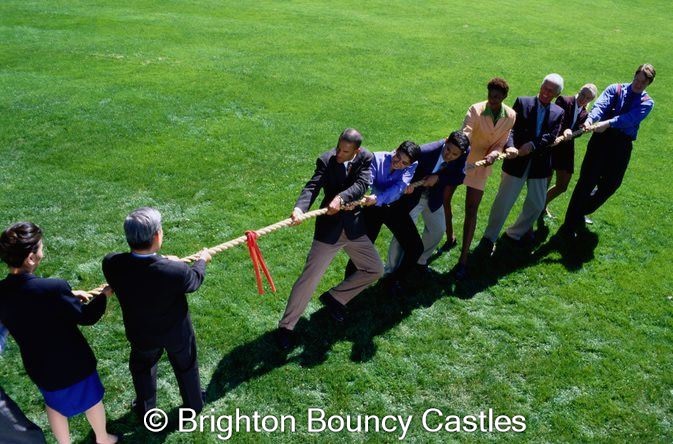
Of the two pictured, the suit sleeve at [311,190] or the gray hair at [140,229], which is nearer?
the gray hair at [140,229]

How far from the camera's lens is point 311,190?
17.8ft

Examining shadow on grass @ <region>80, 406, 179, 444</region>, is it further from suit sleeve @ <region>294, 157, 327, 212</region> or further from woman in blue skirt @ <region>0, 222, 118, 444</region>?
suit sleeve @ <region>294, 157, 327, 212</region>

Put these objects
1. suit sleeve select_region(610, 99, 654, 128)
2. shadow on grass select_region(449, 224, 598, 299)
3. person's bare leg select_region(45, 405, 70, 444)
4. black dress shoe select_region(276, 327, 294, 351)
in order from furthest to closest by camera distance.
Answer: suit sleeve select_region(610, 99, 654, 128) → shadow on grass select_region(449, 224, 598, 299) → black dress shoe select_region(276, 327, 294, 351) → person's bare leg select_region(45, 405, 70, 444)

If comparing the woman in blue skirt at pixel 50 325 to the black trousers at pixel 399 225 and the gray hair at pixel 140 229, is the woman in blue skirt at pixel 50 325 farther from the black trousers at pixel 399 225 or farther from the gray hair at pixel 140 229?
the black trousers at pixel 399 225

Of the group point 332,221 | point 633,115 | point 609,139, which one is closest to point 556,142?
point 609,139

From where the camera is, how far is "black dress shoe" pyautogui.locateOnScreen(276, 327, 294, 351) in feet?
18.5

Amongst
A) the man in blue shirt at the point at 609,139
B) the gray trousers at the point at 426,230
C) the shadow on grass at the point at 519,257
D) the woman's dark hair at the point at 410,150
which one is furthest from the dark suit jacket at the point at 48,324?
the man in blue shirt at the point at 609,139

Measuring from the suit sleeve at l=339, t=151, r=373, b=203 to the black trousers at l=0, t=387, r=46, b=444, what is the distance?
10.3ft

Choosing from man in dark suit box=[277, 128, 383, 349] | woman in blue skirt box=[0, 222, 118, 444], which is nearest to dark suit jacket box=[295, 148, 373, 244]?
man in dark suit box=[277, 128, 383, 349]

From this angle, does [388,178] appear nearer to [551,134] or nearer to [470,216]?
[470,216]

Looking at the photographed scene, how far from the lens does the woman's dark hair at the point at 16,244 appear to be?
11.7 ft

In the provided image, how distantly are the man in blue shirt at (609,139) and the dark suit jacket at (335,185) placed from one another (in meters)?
3.49

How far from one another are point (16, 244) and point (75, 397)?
127 centimetres

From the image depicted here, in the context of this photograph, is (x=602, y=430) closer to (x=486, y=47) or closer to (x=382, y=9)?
(x=486, y=47)
